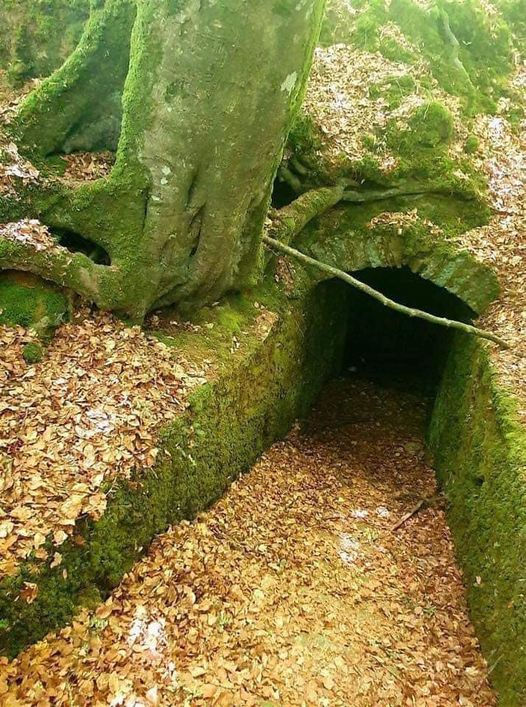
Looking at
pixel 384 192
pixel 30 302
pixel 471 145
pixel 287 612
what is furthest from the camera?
pixel 471 145

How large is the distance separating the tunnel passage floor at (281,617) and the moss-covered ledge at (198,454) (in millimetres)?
192

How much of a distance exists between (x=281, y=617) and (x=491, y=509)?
2.49 metres

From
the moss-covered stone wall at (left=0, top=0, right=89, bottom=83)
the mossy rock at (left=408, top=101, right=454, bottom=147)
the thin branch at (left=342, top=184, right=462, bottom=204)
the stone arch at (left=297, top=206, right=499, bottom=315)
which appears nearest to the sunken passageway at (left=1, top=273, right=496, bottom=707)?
the stone arch at (left=297, top=206, right=499, bottom=315)

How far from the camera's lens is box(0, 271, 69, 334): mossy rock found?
5102mm

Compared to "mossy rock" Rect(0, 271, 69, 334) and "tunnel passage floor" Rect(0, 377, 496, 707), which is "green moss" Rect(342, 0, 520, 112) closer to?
"mossy rock" Rect(0, 271, 69, 334)

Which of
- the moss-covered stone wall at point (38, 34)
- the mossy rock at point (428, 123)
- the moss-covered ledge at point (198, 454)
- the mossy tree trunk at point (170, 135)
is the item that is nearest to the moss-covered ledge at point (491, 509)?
the moss-covered ledge at point (198, 454)

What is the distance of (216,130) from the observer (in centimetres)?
468

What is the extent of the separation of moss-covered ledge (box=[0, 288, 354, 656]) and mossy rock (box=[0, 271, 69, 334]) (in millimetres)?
1332

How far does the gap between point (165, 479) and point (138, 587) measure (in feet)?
3.17

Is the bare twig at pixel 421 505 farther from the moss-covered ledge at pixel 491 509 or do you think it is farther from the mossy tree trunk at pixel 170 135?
the mossy tree trunk at pixel 170 135

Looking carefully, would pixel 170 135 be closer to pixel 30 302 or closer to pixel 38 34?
pixel 30 302

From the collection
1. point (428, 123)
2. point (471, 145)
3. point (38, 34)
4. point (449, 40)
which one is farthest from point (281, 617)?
point (449, 40)

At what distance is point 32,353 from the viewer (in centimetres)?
495

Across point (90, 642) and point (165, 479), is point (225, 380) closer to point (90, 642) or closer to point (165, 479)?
point (165, 479)
